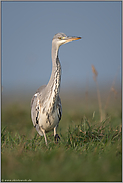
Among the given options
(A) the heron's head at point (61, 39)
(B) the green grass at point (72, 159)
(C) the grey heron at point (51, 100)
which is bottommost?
(B) the green grass at point (72, 159)

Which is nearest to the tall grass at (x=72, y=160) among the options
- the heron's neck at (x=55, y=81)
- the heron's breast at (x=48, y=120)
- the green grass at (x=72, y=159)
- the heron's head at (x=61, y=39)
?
the green grass at (x=72, y=159)

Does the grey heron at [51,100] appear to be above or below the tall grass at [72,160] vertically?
above

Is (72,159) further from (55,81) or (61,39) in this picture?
(61,39)

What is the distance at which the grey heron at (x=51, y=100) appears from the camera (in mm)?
5023

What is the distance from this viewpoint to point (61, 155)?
3.55 metres

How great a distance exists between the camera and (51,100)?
5.05 meters

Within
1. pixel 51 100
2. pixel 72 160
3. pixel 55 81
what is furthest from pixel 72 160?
pixel 55 81

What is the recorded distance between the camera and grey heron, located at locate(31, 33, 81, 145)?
5.02 m

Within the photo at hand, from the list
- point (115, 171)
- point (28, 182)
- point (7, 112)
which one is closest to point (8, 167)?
point (28, 182)

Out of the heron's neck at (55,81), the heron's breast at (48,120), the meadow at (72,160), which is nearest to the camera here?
the meadow at (72,160)

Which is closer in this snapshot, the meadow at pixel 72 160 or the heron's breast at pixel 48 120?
the meadow at pixel 72 160

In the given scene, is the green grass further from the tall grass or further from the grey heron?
the grey heron

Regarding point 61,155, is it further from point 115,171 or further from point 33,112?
point 33,112

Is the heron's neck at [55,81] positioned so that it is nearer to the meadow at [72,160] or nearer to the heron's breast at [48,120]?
the heron's breast at [48,120]
